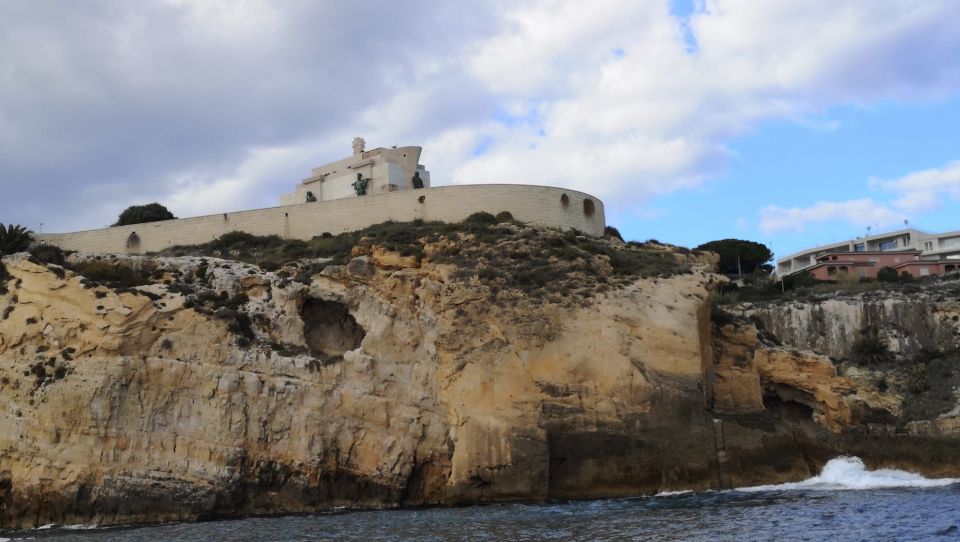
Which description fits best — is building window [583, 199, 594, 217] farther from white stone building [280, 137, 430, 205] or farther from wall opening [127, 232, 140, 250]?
wall opening [127, 232, 140, 250]

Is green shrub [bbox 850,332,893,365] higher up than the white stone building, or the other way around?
the white stone building

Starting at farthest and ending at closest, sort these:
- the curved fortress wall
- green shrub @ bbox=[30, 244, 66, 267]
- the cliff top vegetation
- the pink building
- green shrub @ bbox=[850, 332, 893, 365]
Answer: the pink building → green shrub @ bbox=[850, 332, 893, 365] → the curved fortress wall → the cliff top vegetation → green shrub @ bbox=[30, 244, 66, 267]

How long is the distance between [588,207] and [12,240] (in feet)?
62.8

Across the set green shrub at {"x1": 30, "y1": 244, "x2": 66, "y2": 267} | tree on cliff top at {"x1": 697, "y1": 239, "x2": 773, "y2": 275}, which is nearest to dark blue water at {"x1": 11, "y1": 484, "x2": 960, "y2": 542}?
green shrub at {"x1": 30, "y1": 244, "x2": 66, "y2": 267}

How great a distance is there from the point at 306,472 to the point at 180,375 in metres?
3.98

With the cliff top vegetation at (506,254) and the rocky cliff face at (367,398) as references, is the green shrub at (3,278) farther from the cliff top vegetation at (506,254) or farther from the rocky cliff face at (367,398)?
the cliff top vegetation at (506,254)

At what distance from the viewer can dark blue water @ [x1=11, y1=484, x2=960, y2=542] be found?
17.1 m

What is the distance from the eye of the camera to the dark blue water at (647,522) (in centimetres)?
1706

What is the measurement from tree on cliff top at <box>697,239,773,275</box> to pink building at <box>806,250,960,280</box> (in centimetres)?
349

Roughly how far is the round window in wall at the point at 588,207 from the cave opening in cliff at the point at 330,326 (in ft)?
36.6

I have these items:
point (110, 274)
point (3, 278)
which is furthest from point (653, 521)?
point (3, 278)

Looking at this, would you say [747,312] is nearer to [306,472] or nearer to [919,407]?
[919,407]

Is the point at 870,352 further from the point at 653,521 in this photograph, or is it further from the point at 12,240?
the point at 12,240

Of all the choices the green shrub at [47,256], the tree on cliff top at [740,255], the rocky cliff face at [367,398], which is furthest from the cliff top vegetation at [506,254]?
the tree on cliff top at [740,255]
